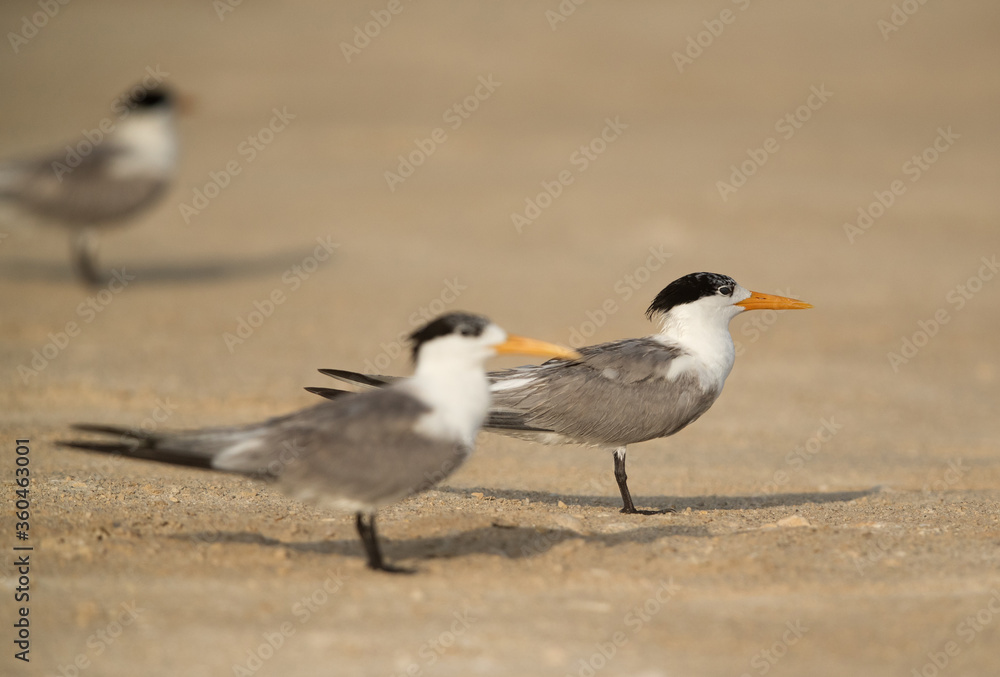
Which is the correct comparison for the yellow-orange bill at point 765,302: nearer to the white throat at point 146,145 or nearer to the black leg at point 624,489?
the black leg at point 624,489

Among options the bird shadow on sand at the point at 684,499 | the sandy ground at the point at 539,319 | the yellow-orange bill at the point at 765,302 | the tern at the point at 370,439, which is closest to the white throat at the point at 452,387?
the tern at the point at 370,439

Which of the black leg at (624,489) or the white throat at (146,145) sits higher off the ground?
the white throat at (146,145)

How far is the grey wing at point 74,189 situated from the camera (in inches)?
529

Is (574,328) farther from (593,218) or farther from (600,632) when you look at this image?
(600,632)

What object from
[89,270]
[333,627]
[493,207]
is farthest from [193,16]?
[333,627]

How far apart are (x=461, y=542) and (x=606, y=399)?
5.49 feet

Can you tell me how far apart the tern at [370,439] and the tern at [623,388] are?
5.19 feet

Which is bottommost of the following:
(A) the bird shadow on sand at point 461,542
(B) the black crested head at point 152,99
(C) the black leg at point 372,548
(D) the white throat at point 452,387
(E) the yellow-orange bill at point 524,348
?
(A) the bird shadow on sand at point 461,542

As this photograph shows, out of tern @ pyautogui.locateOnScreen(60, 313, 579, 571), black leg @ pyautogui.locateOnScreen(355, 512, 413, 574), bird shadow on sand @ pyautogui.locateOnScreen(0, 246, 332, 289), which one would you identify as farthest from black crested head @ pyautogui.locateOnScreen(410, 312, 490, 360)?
bird shadow on sand @ pyautogui.locateOnScreen(0, 246, 332, 289)

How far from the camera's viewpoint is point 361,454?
184 inches

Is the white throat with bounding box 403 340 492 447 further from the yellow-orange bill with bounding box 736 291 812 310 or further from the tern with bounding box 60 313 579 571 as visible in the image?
the yellow-orange bill with bounding box 736 291 812 310

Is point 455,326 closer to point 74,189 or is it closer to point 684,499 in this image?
point 684,499

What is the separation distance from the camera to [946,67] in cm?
2422

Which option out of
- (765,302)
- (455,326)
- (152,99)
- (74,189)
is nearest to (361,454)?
(455,326)
